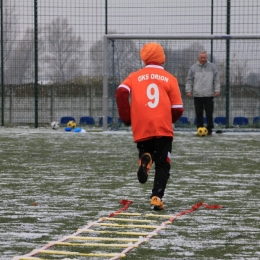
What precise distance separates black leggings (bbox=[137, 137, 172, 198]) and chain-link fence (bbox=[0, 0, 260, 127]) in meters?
10.5

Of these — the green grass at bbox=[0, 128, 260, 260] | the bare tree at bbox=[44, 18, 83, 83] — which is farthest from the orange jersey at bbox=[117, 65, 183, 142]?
the bare tree at bbox=[44, 18, 83, 83]

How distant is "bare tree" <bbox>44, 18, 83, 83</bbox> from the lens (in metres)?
18.9

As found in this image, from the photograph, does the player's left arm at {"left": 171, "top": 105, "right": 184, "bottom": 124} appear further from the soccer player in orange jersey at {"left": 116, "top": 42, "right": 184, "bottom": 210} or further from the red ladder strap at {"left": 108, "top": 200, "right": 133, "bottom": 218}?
the red ladder strap at {"left": 108, "top": 200, "right": 133, "bottom": 218}

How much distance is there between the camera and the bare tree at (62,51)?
18938 millimetres

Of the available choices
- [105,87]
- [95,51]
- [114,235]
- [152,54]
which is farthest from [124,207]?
[95,51]

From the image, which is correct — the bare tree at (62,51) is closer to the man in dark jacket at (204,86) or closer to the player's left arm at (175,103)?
the man in dark jacket at (204,86)

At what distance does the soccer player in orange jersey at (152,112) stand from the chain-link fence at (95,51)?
10.5 metres

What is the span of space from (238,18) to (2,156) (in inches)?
324

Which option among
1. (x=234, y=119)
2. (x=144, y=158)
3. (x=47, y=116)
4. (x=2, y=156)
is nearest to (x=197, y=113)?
(x=234, y=119)

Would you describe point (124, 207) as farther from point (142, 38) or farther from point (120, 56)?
point (120, 56)

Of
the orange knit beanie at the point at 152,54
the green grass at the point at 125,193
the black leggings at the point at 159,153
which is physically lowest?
the green grass at the point at 125,193

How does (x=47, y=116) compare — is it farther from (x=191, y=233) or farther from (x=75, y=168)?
(x=191, y=233)

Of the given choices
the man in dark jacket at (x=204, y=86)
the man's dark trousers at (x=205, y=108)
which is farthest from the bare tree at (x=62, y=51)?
the man's dark trousers at (x=205, y=108)

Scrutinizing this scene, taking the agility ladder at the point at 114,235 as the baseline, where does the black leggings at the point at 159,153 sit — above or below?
above
